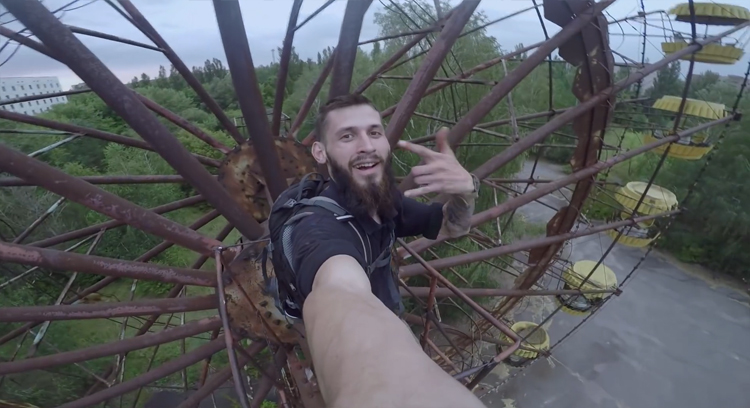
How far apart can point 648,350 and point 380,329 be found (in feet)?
53.0

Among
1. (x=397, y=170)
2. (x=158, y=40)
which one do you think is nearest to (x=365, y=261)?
(x=158, y=40)

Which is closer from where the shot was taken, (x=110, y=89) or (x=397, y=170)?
(x=110, y=89)

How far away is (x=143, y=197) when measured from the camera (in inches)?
720

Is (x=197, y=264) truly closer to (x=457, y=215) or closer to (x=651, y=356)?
(x=457, y=215)

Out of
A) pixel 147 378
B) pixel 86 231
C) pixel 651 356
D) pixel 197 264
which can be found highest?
pixel 86 231

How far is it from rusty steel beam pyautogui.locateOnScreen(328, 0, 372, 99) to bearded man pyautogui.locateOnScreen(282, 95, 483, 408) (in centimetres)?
132

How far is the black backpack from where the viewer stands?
2236 mm

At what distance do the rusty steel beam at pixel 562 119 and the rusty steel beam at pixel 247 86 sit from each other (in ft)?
6.91

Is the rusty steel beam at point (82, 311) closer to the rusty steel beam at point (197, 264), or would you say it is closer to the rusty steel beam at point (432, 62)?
the rusty steel beam at point (197, 264)

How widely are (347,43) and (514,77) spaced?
1.67 meters

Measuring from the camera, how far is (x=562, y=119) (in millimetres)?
4438

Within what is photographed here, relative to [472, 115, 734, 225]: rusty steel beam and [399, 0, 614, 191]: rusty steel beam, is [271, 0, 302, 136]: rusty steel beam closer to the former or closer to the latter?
[399, 0, 614, 191]: rusty steel beam

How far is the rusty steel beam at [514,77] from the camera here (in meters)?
4.04

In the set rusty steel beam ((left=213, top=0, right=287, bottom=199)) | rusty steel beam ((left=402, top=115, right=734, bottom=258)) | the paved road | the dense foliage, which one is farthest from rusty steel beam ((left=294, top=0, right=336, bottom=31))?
the paved road
